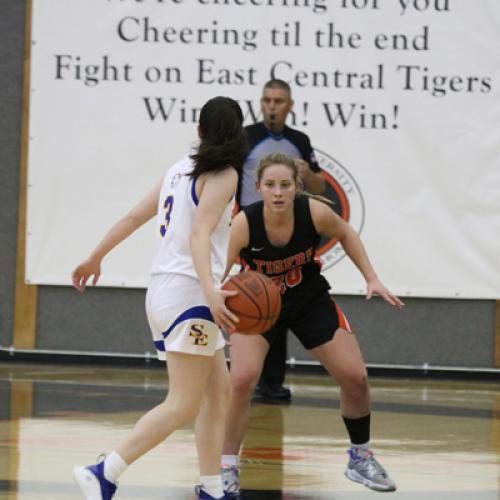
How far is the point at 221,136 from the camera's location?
6270 mm

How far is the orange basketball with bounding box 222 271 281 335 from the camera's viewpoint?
609 centimetres

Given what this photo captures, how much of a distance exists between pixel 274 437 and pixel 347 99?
426 centimetres

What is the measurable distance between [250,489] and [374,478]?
0.61 metres

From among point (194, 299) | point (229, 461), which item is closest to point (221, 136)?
point (194, 299)

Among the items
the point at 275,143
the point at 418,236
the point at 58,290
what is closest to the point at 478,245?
the point at 418,236

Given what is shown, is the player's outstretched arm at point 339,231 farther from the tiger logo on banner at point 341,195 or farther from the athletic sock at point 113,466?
the tiger logo on banner at point 341,195

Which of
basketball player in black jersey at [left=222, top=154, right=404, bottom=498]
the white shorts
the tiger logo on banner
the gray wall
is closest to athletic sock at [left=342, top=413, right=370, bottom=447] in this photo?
basketball player in black jersey at [left=222, top=154, right=404, bottom=498]

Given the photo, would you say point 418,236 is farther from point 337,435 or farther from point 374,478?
point 374,478

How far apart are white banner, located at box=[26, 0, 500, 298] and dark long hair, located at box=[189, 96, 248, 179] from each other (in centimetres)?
591

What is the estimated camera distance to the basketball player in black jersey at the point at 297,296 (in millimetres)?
7016

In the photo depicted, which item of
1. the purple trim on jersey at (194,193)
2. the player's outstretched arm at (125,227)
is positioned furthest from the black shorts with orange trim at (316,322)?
the purple trim on jersey at (194,193)

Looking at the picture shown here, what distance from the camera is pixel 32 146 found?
12453mm

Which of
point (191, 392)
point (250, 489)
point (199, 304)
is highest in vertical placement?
point (199, 304)

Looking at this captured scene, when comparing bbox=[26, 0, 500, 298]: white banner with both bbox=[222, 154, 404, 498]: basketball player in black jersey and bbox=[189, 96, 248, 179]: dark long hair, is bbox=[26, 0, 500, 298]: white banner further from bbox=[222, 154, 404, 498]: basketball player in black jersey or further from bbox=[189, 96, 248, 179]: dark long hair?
bbox=[189, 96, 248, 179]: dark long hair
